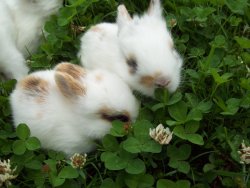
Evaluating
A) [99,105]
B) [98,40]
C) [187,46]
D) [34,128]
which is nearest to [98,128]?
[99,105]

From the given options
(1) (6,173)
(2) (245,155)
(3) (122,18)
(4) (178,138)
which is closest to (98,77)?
(3) (122,18)

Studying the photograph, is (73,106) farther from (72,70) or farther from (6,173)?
(6,173)

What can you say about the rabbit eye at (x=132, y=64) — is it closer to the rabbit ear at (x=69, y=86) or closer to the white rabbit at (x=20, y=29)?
the rabbit ear at (x=69, y=86)

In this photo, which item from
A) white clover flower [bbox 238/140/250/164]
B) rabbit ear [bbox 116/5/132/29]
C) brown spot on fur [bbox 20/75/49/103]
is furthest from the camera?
rabbit ear [bbox 116/5/132/29]

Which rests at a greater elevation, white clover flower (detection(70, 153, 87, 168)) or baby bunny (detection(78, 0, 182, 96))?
baby bunny (detection(78, 0, 182, 96))

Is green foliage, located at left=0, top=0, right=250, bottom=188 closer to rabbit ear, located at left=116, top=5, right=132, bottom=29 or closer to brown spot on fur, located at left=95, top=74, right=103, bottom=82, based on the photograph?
brown spot on fur, located at left=95, top=74, right=103, bottom=82

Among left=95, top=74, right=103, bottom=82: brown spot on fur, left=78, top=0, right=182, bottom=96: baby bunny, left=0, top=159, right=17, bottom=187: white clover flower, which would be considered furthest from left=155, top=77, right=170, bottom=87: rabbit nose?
left=0, top=159, right=17, bottom=187: white clover flower
